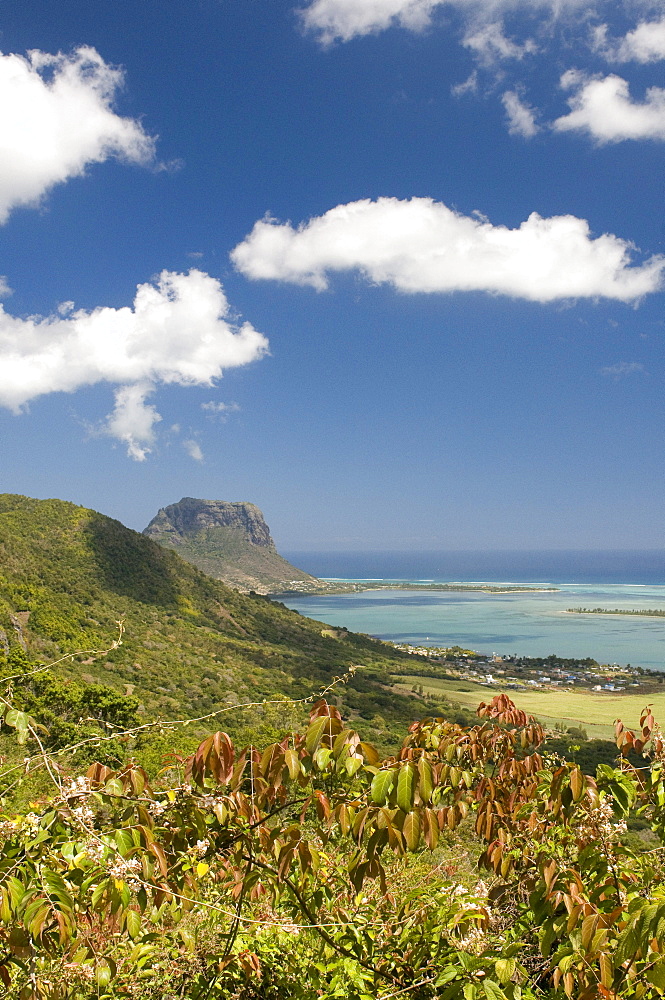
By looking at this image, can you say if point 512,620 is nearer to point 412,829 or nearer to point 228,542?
point 228,542

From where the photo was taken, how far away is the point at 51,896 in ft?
4.36

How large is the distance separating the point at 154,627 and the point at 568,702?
26.1 meters

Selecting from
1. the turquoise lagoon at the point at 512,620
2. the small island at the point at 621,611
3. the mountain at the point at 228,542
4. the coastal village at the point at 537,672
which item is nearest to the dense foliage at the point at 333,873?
the coastal village at the point at 537,672

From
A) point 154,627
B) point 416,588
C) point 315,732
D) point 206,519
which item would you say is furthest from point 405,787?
point 206,519

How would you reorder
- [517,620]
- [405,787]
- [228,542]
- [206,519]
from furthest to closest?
[206,519] < [228,542] < [517,620] < [405,787]

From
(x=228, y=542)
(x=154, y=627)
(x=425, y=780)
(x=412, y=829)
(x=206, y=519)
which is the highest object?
(x=206, y=519)

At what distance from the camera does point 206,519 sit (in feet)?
459

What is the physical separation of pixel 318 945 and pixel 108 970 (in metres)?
0.82

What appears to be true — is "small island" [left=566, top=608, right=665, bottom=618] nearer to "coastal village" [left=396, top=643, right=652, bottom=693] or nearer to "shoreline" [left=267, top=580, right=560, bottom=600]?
"shoreline" [left=267, top=580, right=560, bottom=600]

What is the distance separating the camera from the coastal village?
136 feet

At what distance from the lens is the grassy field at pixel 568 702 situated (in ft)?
92.3

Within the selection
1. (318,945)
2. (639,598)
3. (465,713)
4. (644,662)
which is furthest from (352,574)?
(318,945)

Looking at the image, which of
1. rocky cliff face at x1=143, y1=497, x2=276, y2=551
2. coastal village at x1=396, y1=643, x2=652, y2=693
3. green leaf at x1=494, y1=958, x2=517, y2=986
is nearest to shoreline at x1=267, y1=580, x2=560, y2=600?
rocky cliff face at x1=143, y1=497, x2=276, y2=551

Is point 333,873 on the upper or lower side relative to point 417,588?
upper
